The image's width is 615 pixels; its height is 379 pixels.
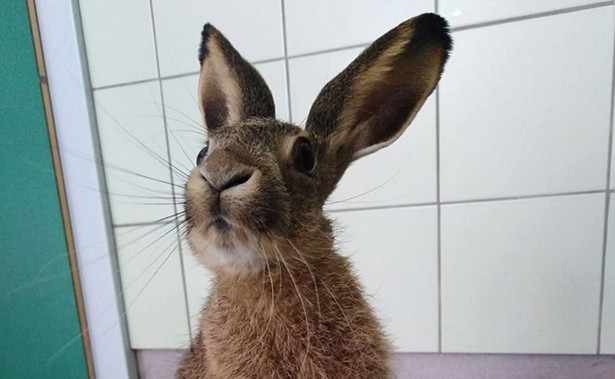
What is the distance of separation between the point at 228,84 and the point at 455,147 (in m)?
0.33

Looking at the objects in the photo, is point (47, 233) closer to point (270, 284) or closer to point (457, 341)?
point (270, 284)

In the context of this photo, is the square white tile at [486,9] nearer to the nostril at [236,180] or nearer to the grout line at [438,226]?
the grout line at [438,226]

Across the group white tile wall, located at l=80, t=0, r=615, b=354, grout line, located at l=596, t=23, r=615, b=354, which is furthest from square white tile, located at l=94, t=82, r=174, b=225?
grout line, located at l=596, t=23, r=615, b=354

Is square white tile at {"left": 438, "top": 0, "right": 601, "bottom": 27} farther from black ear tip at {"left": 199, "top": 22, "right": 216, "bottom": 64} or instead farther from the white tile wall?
black ear tip at {"left": 199, "top": 22, "right": 216, "bottom": 64}

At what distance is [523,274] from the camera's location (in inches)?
22.9

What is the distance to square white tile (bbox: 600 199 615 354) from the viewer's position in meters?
0.55

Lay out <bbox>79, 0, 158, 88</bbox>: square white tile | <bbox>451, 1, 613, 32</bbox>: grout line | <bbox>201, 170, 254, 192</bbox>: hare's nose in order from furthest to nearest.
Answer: <bbox>79, 0, 158, 88</bbox>: square white tile, <bbox>451, 1, 613, 32</bbox>: grout line, <bbox>201, 170, 254, 192</bbox>: hare's nose

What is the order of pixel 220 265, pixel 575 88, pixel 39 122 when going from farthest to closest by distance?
pixel 39 122
pixel 575 88
pixel 220 265

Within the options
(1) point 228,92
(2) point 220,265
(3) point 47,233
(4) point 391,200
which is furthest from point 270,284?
(3) point 47,233

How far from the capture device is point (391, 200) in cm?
60

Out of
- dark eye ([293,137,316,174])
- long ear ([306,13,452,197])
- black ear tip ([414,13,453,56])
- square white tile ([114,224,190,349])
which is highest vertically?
black ear tip ([414,13,453,56])

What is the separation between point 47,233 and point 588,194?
2.69 ft

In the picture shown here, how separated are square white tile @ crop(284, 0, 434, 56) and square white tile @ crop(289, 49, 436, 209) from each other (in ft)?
0.06

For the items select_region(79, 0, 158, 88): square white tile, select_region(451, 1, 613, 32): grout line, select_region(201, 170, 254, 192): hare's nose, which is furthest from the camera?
select_region(79, 0, 158, 88): square white tile
